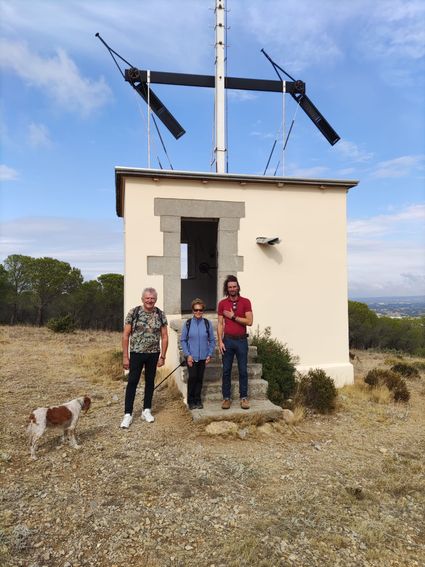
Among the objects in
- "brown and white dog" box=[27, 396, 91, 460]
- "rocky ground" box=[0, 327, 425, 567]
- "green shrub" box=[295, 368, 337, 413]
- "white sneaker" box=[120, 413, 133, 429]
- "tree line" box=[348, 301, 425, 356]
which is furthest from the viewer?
"tree line" box=[348, 301, 425, 356]

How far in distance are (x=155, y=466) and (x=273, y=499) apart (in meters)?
1.23

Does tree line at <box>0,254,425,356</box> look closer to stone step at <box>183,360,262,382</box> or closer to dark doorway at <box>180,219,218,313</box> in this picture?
dark doorway at <box>180,219,218,313</box>

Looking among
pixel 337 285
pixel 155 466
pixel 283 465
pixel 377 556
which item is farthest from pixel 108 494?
pixel 337 285

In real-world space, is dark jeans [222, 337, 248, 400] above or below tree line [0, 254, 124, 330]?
below

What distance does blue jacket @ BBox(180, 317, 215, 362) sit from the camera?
17.4 feet

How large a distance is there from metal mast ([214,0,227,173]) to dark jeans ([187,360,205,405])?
204 inches

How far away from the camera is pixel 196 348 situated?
209 inches

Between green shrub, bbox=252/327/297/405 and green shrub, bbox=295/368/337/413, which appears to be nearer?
green shrub, bbox=252/327/297/405

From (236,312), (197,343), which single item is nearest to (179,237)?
(236,312)

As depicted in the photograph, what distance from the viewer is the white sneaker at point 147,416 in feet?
17.3

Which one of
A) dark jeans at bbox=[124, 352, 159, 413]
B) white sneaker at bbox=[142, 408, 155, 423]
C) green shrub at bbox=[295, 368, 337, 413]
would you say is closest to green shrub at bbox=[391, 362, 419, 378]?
green shrub at bbox=[295, 368, 337, 413]

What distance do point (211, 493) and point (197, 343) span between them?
2066mm

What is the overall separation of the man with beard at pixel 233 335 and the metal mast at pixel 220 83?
4.54 metres

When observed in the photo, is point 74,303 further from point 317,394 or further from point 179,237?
point 317,394
